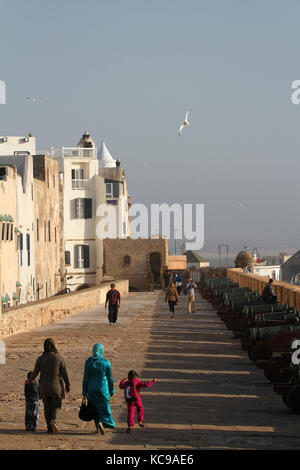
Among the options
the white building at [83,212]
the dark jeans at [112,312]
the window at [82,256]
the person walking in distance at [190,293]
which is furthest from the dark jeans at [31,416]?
the window at [82,256]

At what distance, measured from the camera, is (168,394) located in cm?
1316

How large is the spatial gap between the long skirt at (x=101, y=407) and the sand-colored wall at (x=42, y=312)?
10732 millimetres

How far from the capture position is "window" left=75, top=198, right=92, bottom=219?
62188 millimetres

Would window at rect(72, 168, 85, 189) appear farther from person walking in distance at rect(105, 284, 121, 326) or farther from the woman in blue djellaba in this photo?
the woman in blue djellaba

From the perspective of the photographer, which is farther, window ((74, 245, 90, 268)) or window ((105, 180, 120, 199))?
window ((105, 180, 120, 199))

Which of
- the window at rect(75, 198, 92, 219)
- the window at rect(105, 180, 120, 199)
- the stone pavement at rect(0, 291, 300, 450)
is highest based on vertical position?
the window at rect(105, 180, 120, 199)

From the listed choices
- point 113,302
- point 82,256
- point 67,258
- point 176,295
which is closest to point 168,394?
point 113,302

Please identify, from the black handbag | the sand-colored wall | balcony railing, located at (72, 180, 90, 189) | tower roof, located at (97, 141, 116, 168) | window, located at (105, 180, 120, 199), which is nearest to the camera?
the black handbag

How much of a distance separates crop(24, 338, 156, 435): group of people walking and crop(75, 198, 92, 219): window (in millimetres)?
51760

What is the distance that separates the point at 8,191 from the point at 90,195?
925 inches

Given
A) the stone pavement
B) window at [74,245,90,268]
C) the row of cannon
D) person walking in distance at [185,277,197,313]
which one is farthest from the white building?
the row of cannon

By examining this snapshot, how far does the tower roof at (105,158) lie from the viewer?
81688 millimetres

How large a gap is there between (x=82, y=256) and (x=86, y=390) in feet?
171
